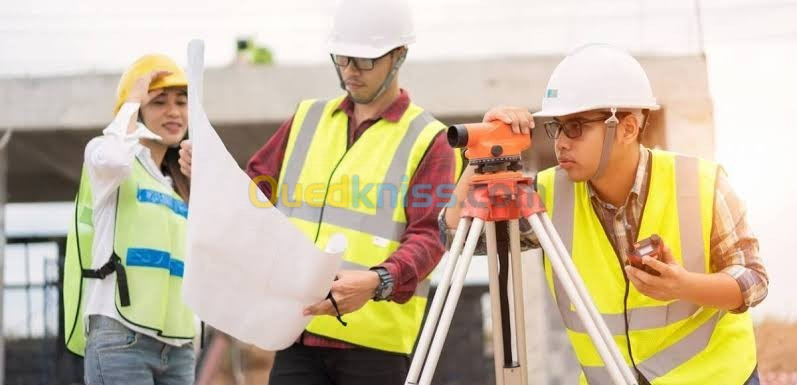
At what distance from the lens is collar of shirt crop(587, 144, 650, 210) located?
3092 millimetres

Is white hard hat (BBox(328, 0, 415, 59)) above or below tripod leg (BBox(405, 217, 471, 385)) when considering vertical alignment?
above

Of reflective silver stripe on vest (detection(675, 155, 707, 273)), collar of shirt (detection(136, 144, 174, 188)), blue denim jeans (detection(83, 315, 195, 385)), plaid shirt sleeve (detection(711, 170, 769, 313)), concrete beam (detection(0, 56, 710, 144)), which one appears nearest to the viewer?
plaid shirt sleeve (detection(711, 170, 769, 313))

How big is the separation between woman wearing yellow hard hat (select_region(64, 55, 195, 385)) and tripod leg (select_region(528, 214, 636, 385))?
167 centimetres

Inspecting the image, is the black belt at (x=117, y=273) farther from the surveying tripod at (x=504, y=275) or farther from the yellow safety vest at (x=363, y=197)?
the surveying tripod at (x=504, y=275)

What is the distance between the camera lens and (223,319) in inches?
115

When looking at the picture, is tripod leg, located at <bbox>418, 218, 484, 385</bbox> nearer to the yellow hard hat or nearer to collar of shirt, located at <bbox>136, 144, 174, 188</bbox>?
collar of shirt, located at <bbox>136, 144, 174, 188</bbox>

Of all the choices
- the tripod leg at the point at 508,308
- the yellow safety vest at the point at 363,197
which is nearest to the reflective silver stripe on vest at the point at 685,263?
the tripod leg at the point at 508,308

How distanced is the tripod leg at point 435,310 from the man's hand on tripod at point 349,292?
50 cm

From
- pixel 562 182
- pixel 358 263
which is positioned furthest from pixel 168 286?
pixel 562 182

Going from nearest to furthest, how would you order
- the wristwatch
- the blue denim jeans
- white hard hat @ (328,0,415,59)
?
the wristwatch < white hard hat @ (328,0,415,59) < the blue denim jeans

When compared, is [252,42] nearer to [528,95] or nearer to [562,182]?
[528,95]

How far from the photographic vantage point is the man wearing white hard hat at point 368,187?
3.48 m

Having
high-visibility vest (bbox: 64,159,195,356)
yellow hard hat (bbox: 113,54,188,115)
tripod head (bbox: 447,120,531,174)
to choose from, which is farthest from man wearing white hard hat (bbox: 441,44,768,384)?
yellow hard hat (bbox: 113,54,188,115)

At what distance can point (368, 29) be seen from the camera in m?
3.64
